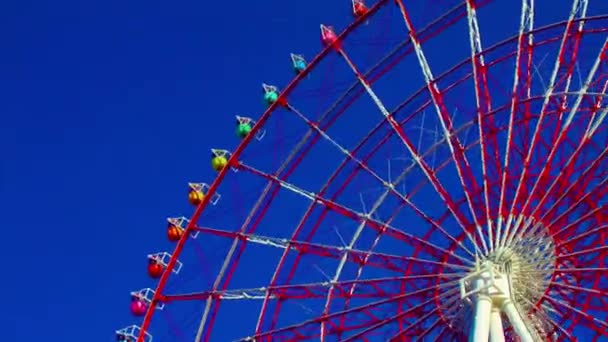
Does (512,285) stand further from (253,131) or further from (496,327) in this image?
(253,131)

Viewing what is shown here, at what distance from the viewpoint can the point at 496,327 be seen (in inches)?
811

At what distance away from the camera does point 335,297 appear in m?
24.8

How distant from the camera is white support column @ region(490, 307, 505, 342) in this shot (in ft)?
66.7

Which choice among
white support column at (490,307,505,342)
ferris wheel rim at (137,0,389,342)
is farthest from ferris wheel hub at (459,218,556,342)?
ferris wheel rim at (137,0,389,342)

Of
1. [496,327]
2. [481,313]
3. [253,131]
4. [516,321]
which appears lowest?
[516,321]

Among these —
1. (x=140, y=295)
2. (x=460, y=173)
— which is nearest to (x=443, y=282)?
(x=460, y=173)

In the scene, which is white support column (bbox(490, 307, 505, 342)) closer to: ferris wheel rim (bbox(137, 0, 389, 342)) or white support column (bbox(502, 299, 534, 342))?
white support column (bbox(502, 299, 534, 342))

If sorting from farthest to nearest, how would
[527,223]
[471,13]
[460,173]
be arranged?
1. [471,13]
2. [460,173]
3. [527,223]

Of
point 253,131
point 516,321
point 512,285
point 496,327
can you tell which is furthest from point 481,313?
point 253,131

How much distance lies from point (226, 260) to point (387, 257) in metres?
4.10

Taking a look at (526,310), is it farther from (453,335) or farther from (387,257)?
(387,257)

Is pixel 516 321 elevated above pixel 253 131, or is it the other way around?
pixel 253 131

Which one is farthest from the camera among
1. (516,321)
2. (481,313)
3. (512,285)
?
(512,285)

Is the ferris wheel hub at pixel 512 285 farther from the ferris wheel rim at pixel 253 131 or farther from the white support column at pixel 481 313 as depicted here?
the ferris wheel rim at pixel 253 131
